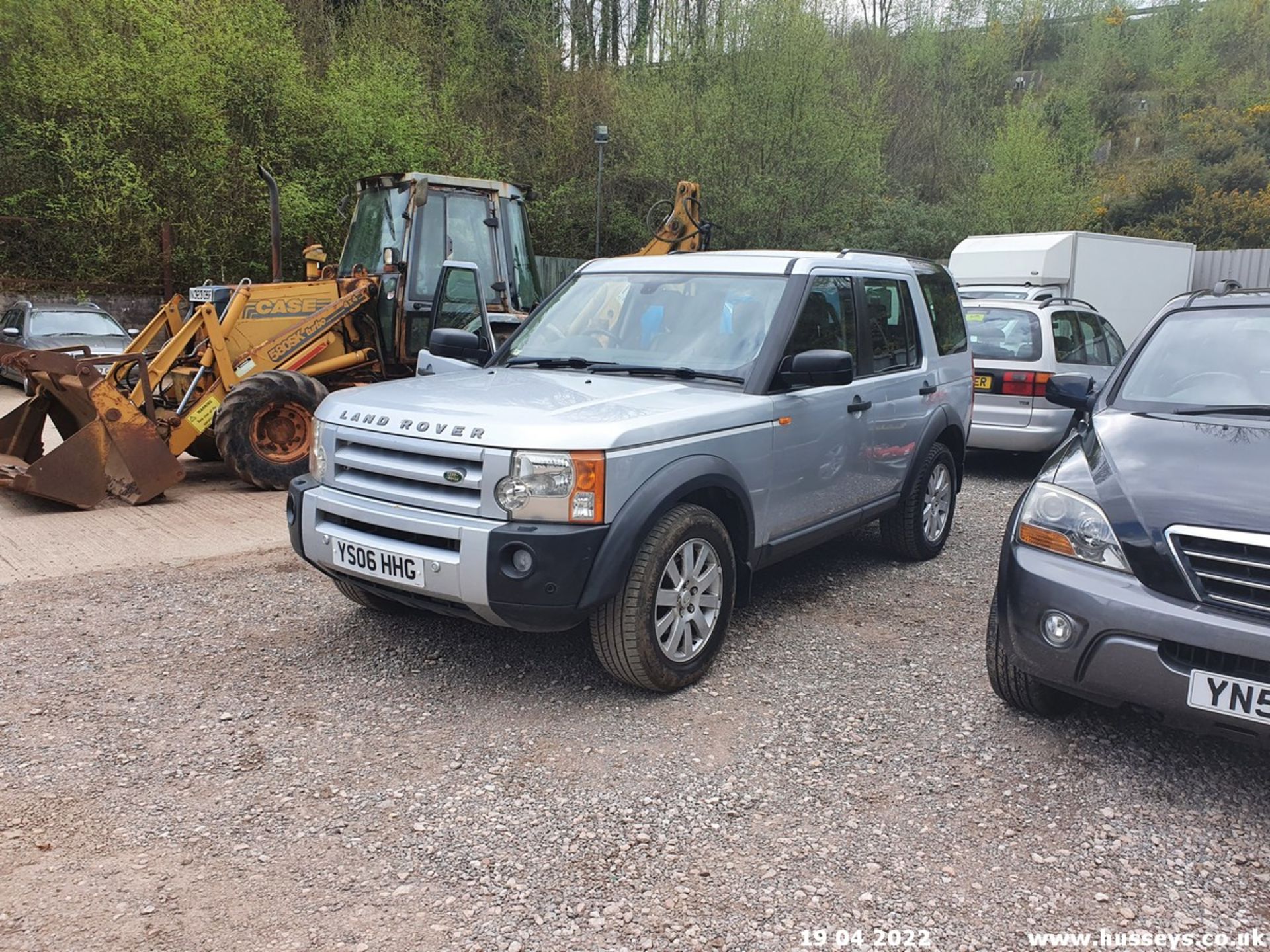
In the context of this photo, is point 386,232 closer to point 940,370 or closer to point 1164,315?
point 940,370

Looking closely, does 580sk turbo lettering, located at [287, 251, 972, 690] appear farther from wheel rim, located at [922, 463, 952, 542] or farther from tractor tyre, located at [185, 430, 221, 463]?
tractor tyre, located at [185, 430, 221, 463]

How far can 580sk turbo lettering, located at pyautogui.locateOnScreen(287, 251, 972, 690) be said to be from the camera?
3609mm

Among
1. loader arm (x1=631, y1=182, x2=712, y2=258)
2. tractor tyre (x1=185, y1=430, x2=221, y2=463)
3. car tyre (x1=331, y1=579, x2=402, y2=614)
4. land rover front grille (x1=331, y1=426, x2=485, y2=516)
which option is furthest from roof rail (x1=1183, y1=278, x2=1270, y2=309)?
tractor tyre (x1=185, y1=430, x2=221, y2=463)

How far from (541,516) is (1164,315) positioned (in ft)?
10.5

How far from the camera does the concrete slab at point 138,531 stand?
5902mm

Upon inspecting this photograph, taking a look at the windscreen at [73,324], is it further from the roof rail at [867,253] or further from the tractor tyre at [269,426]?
the roof rail at [867,253]

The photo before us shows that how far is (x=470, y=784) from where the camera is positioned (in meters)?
3.33

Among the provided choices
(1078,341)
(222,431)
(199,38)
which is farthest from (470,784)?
(199,38)

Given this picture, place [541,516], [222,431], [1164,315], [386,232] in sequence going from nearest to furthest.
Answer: [541,516]
[1164,315]
[222,431]
[386,232]

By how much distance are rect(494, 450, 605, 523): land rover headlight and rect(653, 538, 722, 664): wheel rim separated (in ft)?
1.69

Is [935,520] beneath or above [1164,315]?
beneath

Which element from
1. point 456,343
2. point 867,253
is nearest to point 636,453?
point 456,343

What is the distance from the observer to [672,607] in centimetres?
398

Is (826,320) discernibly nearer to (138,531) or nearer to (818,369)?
(818,369)
